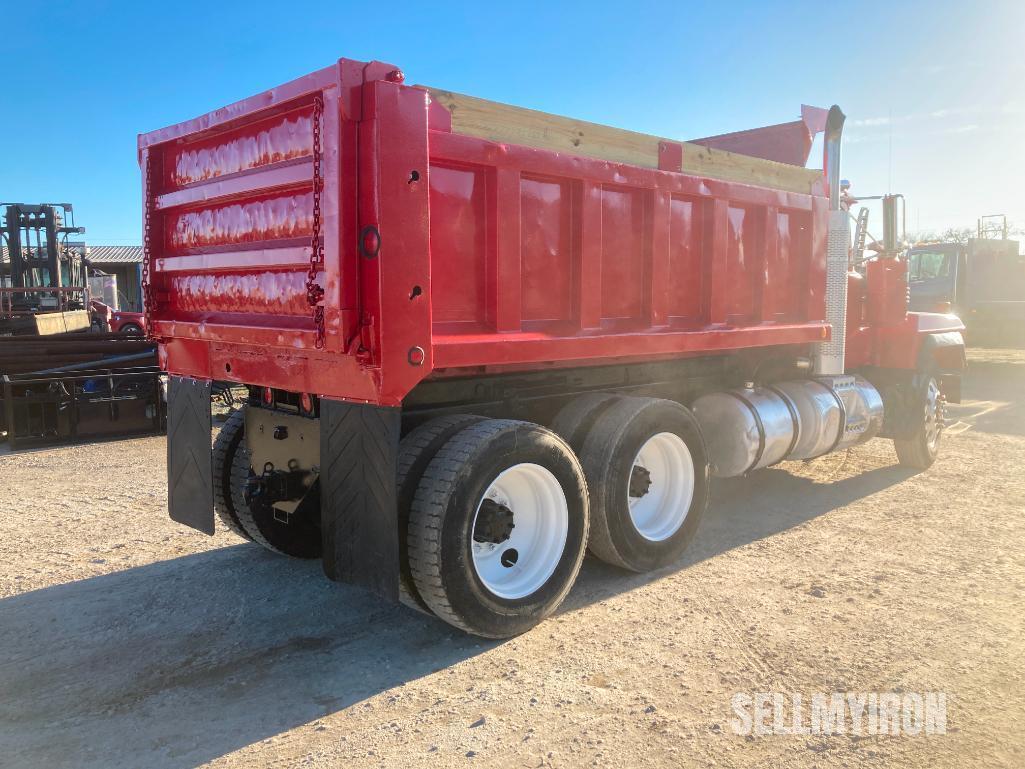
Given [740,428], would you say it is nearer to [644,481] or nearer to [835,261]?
[644,481]

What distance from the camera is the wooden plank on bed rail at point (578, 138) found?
3814 mm

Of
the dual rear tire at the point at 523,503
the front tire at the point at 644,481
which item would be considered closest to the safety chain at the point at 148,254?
the dual rear tire at the point at 523,503

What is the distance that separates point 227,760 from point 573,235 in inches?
119

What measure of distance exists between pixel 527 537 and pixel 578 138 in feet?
7.27

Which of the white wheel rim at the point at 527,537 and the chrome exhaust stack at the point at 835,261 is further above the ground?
the chrome exhaust stack at the point at 835,261

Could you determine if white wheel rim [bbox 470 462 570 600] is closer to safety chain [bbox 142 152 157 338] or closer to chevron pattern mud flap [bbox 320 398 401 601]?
chevron pattern mud flap [bbox 320 398 401 601]

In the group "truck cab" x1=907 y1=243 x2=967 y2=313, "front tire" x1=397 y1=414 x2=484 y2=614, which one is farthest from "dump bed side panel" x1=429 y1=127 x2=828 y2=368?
"truck cab" x1=907 y1=243 x2=967 y2=313

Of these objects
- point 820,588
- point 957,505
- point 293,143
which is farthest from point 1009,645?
point 293,143

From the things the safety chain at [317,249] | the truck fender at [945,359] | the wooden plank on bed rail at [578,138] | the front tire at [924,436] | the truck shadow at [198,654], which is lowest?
the truck shadow at [198,654]

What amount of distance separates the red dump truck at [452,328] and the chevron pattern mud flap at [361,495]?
0.04 feet

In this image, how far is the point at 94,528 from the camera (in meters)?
5.70

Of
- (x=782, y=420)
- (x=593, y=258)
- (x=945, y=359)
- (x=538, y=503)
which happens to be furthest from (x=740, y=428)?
(x=945, y=359)

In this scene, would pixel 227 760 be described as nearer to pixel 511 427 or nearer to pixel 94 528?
pixel 511 427

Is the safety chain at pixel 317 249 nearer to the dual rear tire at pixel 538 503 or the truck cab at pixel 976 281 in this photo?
the dual rear tire at pixel 538 503
